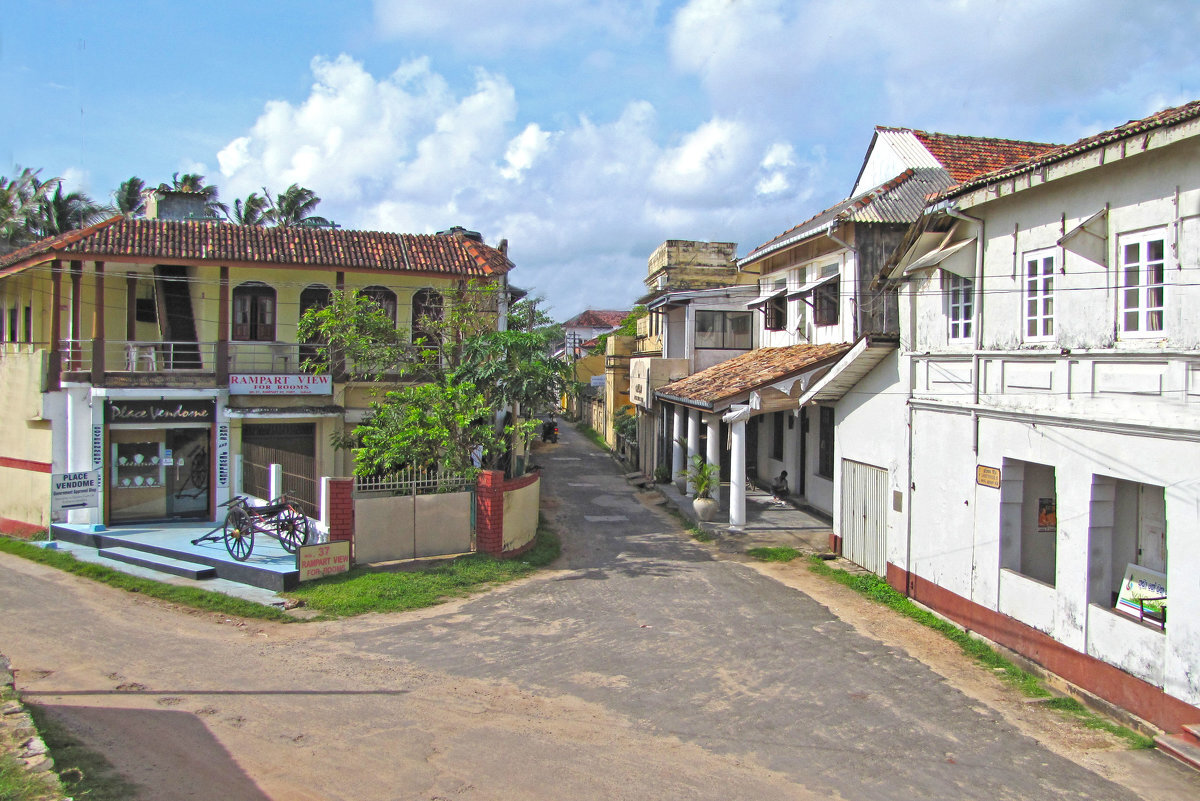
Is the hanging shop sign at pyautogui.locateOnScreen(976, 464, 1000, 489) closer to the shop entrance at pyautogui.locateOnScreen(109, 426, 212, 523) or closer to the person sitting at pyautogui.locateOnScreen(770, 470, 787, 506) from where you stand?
the person sitting at pyautogui.locateOnScreen(770, 470, 787, 506)

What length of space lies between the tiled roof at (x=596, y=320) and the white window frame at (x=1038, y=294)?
188 feet

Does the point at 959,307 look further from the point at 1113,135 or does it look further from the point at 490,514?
the point at 490,514

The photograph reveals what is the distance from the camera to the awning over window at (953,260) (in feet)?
35.6

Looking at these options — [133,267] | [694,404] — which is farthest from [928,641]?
[133,267]

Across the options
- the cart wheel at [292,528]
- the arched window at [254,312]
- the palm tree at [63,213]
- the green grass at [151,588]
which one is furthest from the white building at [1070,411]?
the palm tree at [63,213]

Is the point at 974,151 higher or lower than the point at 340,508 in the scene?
higher

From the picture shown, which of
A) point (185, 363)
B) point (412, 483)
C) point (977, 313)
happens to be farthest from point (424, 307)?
point (977, 313)

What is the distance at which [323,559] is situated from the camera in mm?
12727

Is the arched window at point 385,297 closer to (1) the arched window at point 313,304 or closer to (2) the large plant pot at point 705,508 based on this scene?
(1) the arched window at point 313,304

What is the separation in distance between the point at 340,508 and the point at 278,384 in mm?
5400

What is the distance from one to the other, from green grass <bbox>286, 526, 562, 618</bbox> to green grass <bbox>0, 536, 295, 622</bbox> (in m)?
0.66

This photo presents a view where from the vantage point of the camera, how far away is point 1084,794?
6.68 meters

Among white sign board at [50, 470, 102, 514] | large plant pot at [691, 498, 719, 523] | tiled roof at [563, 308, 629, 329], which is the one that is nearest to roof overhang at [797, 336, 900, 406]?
large plant pot at [691, 498, 719, 523]

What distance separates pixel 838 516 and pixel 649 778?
890 centimetres
